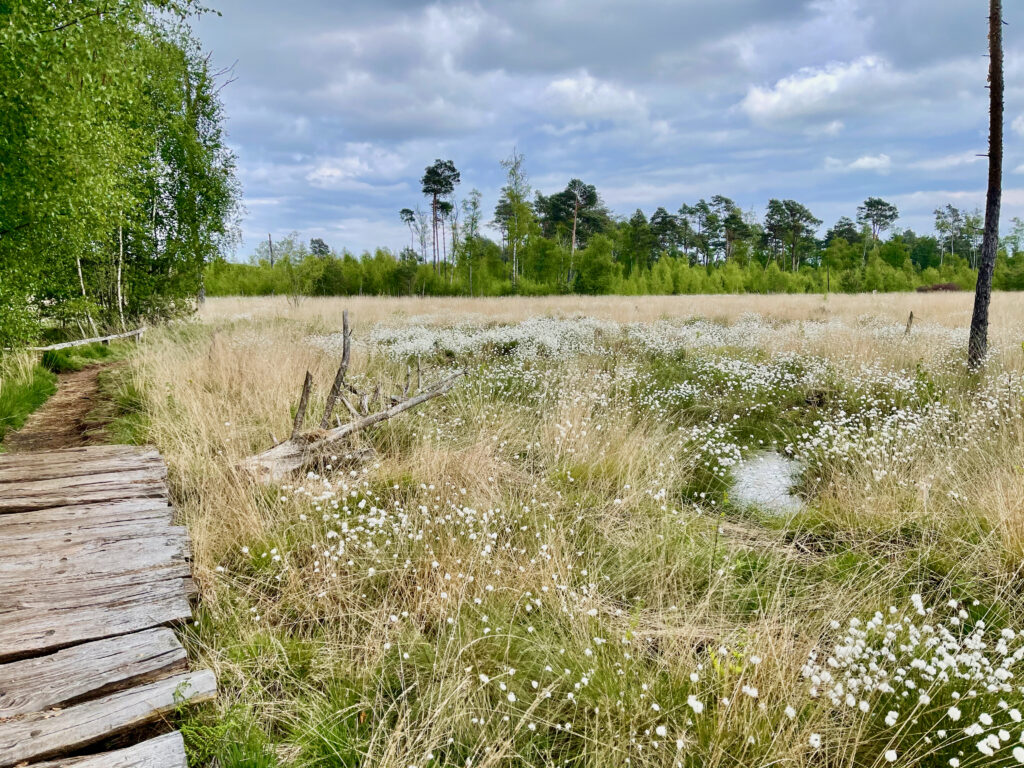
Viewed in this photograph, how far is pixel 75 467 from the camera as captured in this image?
4.48 m

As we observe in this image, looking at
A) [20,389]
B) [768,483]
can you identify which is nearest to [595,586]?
[768,483]

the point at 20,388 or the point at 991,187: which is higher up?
the point at 991,187

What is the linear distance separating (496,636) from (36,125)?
8.36 metres

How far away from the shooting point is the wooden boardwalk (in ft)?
6.76

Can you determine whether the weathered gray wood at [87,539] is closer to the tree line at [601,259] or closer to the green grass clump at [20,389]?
the green grass clump at [20,389]

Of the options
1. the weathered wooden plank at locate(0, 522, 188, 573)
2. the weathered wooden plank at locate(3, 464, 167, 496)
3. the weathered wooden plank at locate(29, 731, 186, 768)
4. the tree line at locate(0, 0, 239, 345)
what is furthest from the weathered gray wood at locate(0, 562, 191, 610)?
the tree line at locate(0, 0, 239, 345)

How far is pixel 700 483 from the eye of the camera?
20.0 feet

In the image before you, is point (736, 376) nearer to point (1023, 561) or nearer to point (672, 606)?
point (1023, 561)

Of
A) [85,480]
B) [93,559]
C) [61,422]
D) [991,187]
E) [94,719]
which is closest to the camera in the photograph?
[94,719]

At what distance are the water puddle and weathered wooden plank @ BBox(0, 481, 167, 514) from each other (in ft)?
18.2

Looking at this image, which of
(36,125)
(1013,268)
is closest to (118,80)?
(36,125)

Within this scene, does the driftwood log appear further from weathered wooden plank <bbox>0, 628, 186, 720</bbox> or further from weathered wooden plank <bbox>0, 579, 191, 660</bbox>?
weathered wooden plank <bbox>0, 628, 186, 720</bbox>

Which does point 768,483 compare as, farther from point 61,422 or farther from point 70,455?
point 61,422

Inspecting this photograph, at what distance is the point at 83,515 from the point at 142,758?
2.43 m
